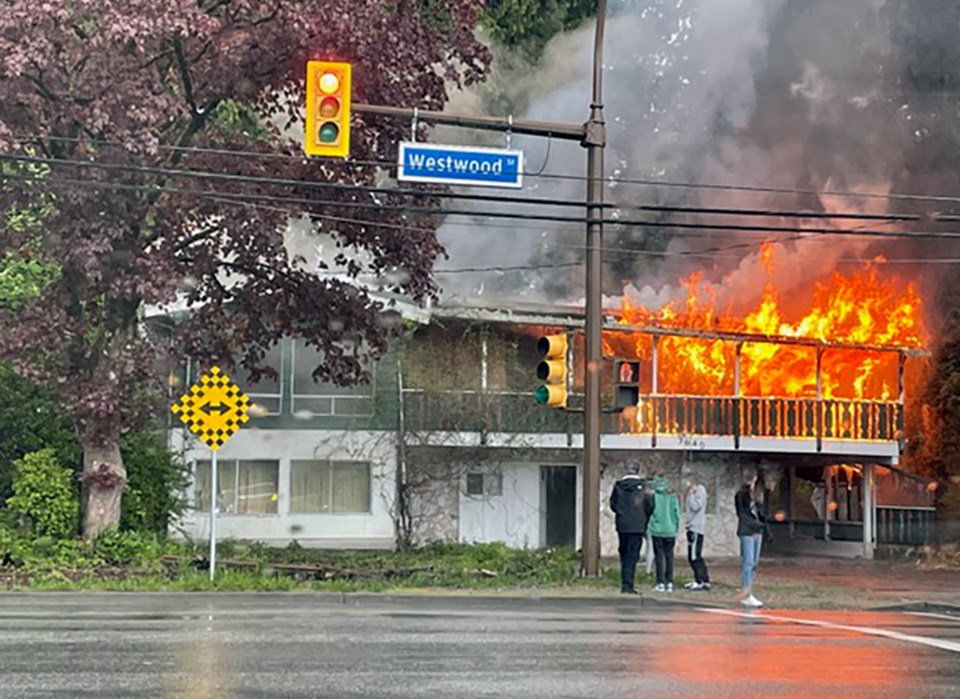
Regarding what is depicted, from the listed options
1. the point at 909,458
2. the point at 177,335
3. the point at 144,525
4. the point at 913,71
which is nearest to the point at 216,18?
the point at 177,335

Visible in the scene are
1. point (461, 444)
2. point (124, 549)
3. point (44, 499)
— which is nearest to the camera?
point (124, 549)

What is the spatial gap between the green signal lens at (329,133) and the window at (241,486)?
47.1 feet

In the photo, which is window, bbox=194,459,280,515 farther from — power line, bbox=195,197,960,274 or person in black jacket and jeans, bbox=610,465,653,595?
person in black jacket and jeans, bbox=610,465,653,595

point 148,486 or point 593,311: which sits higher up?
point 593,311

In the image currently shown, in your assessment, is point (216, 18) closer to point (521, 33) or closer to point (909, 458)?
point (909, 458)

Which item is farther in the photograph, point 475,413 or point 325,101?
point 475,413

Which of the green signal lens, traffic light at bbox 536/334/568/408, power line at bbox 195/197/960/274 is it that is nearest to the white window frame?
power line at bbox 195/197/960/274

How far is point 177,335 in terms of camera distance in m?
21.7

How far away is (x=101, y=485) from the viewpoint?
70.7 feet

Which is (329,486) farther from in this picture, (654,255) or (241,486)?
(654,255)

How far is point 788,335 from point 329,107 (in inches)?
711

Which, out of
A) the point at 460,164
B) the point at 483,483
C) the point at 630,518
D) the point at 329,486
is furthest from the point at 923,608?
the point at 329,486

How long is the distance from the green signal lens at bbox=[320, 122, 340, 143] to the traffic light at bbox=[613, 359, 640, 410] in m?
5.79

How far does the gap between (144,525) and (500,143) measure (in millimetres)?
23893
